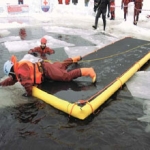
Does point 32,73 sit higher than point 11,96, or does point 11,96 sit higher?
point 32,73

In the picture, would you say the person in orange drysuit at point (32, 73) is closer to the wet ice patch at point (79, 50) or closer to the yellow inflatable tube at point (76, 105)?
the yellow inflatable tube at point (76, 105)

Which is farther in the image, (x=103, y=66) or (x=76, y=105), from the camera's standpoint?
(x=103, y=66)

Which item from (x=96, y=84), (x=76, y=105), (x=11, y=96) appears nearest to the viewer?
(x=76, y=105)

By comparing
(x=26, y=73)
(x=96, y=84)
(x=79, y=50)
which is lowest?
(x=96, y=84)

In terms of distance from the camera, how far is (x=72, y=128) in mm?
3832

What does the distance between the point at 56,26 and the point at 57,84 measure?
6.63 meters

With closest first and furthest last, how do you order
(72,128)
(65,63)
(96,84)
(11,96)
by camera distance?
(72,128) → (11,96) → (96,84) → (65,63)

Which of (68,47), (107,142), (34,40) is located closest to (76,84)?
(107,142)

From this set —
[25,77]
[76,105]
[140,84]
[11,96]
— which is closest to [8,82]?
[11,96]

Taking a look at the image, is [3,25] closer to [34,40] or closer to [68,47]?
[34,40]

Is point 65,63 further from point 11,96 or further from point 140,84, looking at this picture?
point 140,84

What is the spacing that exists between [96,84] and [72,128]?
1.38m

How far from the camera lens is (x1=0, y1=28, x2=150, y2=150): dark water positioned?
11.4 ft

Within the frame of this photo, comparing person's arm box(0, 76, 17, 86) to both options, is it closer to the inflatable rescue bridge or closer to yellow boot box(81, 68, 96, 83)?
the inflatable rescue bridge
